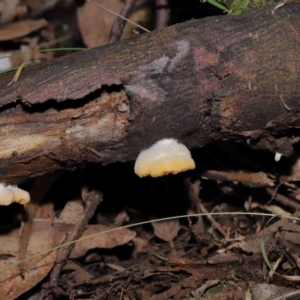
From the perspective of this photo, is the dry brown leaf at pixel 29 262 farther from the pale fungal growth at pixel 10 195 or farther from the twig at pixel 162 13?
the twig at pixel 162 13

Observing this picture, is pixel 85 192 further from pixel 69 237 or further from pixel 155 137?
pixel 155 137

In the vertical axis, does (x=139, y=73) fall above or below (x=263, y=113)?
above

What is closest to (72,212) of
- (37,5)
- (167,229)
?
(167,229)

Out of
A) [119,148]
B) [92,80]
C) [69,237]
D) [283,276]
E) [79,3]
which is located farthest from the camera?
[79,3]

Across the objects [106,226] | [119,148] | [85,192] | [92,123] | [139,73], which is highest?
[139,73]

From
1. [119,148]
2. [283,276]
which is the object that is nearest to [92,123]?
[119,148]

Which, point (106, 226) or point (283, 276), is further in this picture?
→ point (106, 226)

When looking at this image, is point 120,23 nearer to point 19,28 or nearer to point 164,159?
point 19,28

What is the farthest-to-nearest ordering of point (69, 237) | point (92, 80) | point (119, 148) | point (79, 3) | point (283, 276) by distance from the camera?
point (79, 3)
point (69, 237)
point (283, 276)
point (119, 148)
point (92, 80)

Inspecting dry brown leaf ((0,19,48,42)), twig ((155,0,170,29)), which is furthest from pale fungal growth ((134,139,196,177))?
dry brown leaf ((0,19,48,42))
